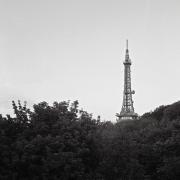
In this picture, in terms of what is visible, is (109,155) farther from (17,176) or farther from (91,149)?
(17,176)

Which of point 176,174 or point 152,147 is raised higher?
point 152,147

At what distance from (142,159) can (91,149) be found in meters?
7.25

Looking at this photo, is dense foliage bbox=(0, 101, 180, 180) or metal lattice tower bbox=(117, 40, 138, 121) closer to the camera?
dense foliage bbox=(0, 101, 180, 180)

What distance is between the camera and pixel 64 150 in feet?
82.8

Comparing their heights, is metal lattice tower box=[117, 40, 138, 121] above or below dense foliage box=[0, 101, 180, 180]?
above

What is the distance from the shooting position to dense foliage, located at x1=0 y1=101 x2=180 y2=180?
948 inches

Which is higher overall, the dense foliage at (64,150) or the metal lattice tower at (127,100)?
the metal lattice tower at (127,100)

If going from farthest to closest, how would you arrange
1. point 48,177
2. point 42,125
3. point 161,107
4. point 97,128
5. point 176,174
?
point 161,107
point 176,174
point 97,128
point 42,125
point 48,177

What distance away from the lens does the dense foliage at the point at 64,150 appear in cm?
2408

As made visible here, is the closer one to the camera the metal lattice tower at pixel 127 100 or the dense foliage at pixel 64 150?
the dense foliage at pixel 64 150

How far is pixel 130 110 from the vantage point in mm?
106750

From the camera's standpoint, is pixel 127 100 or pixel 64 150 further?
pixel 127 100

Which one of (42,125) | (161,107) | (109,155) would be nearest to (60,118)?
(42,125)

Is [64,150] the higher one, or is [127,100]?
[127,100]
